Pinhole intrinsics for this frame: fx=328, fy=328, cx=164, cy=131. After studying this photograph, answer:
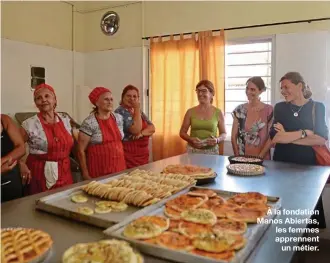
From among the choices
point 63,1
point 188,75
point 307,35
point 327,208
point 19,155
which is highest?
point 63,1

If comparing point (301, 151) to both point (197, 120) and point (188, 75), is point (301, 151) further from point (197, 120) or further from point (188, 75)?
point (188, 75)

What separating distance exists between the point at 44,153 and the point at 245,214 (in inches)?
49.8

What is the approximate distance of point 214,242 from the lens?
91cm

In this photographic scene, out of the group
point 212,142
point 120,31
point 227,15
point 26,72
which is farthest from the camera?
point 120,31

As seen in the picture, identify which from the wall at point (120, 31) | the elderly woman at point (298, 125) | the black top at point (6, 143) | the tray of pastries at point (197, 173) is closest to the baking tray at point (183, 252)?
the tray of pastries at point (197, 173)

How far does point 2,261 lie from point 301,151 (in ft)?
6.42

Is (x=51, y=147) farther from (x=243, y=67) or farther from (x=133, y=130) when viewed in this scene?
(x=243, y=67)

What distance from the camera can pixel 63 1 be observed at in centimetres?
393

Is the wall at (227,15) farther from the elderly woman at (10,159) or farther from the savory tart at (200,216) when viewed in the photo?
the savory tart at (200,216)

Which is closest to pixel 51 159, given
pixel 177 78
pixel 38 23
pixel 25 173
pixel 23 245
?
pixel 25 173

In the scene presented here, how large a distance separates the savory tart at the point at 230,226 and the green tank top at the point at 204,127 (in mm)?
1759

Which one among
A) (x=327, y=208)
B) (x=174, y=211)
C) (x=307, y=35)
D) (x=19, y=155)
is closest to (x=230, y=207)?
(x=174, y=211)

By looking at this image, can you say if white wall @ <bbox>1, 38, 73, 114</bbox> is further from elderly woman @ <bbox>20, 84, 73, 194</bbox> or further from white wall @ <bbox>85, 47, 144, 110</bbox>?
elderly woman @ <bbox>20, 84, 73, 194</bbox>

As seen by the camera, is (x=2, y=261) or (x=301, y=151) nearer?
(x=2, y=261)
